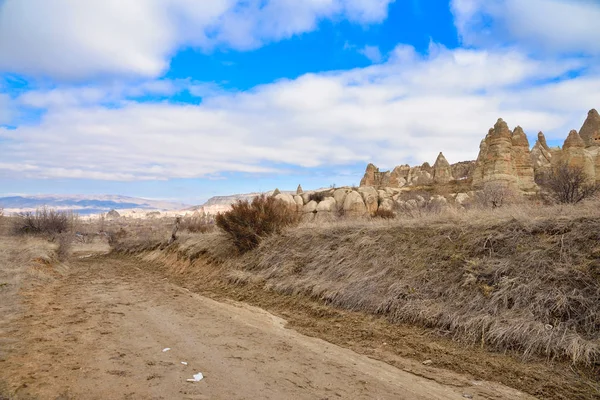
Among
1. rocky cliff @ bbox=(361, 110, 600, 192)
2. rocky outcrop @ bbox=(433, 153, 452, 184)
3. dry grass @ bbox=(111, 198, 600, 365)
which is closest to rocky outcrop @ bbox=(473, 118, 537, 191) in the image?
rocky cliff @ bbox=(361, 110, 600, 192)

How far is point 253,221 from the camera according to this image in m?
13.8

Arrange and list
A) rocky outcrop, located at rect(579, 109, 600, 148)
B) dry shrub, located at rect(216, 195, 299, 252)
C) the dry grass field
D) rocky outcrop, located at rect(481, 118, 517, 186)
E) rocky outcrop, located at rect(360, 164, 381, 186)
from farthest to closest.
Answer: rocky outcrop, located at rect(360, 164, 381, 186)
rocky outcrop, located at rect(579, 109, 600, 148)
rocky outcrop, located at rect(481, 118, 517, 186)
dry shrub, located at rect(216, 195, 299, 252)
the dry grass field

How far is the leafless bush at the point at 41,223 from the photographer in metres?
26.9

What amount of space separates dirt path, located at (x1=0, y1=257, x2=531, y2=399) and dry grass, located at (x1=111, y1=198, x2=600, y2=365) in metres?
1.27

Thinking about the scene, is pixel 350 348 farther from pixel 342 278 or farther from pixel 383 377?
pixel 342 278

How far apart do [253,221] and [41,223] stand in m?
22.1

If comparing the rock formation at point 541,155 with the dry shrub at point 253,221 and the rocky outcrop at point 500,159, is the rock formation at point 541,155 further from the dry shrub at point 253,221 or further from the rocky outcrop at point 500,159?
the dry shrub at point 253,221

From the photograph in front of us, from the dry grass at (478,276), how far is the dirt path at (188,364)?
1270 mm

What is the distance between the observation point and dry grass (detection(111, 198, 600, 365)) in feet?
16.6

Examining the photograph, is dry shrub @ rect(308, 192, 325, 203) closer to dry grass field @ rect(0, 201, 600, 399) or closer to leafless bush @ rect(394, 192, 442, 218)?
leafless bush @ rect(394, 192, 442, 218)

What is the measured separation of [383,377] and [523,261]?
354cm

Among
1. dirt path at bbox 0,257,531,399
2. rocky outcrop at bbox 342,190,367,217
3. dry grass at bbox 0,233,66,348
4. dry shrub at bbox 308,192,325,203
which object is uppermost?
dry shrub at bbox 308,192,325,203

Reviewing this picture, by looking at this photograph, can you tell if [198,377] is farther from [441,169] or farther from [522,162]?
[441,169]

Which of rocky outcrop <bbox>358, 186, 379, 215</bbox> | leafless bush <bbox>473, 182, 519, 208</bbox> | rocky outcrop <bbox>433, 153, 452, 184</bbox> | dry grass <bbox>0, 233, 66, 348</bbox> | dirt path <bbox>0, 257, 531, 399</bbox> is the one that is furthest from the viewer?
rocky outcrop <bbox>433, 153, 452, 184</bbox>
